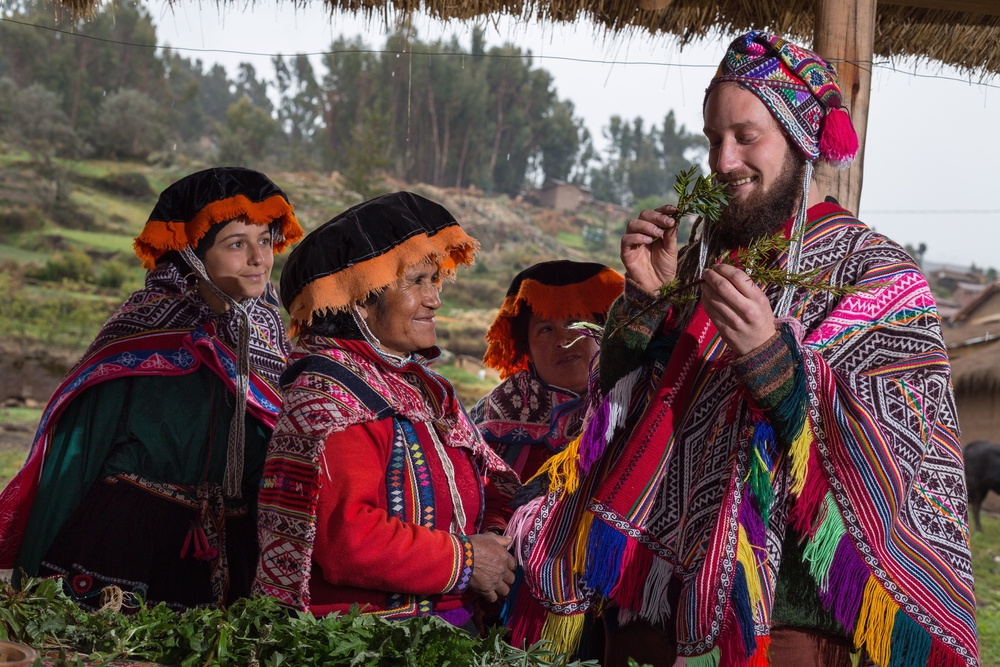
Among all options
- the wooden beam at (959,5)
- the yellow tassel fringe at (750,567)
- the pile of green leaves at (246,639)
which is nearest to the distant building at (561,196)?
the wooden beam at (959,5)

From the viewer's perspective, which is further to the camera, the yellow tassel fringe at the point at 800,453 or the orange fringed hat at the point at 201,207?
the orange fringed hat at the point at 201,207

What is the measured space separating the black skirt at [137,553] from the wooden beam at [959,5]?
Result: 11.3 ft

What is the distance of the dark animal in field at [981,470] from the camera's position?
30.5ft

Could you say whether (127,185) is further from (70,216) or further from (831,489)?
(831,489)

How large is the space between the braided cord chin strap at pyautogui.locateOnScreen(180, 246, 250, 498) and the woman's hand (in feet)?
3.32

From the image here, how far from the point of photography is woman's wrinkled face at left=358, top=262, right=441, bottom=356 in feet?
8.17

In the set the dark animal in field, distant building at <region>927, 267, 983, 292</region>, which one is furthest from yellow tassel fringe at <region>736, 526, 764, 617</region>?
distant building at <region>927, 267, 983, 292</region>

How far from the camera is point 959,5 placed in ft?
12.4

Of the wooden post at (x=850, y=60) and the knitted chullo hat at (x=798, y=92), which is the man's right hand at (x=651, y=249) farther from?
the wooden post at (x=850, y=60)

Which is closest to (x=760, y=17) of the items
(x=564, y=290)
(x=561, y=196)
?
(x=564, y=290)

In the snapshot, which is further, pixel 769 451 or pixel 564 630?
pixel 564 630

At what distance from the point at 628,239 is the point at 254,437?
164 cm

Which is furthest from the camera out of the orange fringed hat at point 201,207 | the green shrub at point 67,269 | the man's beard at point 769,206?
the green shrub at point 67,269

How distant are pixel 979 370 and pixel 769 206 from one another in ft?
34.8
